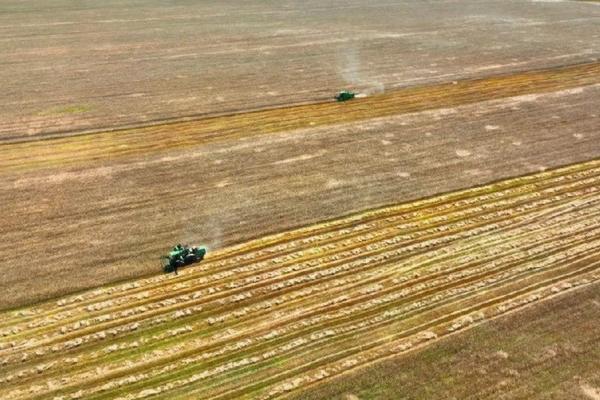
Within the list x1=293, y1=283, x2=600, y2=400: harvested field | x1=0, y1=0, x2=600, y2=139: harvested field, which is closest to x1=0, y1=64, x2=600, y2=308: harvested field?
x1=0, y1=0, x2=600, y2=139: harvested field

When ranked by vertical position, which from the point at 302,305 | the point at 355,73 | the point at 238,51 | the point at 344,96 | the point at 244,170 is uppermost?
the point at 238,51

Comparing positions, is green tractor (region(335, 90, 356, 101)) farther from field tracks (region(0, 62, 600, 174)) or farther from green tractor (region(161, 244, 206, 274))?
green tractor (region(161, 244, 206, 274))

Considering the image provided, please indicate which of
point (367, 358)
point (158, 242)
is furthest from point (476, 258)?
point (158, 242)

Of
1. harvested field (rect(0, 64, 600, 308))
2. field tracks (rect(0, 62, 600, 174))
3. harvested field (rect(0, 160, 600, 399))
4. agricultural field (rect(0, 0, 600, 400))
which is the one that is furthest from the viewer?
field tracks (rect(0, 62, 600, 174))

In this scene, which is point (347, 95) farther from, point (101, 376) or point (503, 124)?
point (101, 376)

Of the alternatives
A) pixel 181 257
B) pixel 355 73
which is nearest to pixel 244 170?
pixel 181 257

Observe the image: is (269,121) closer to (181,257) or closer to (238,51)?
(181,257)
